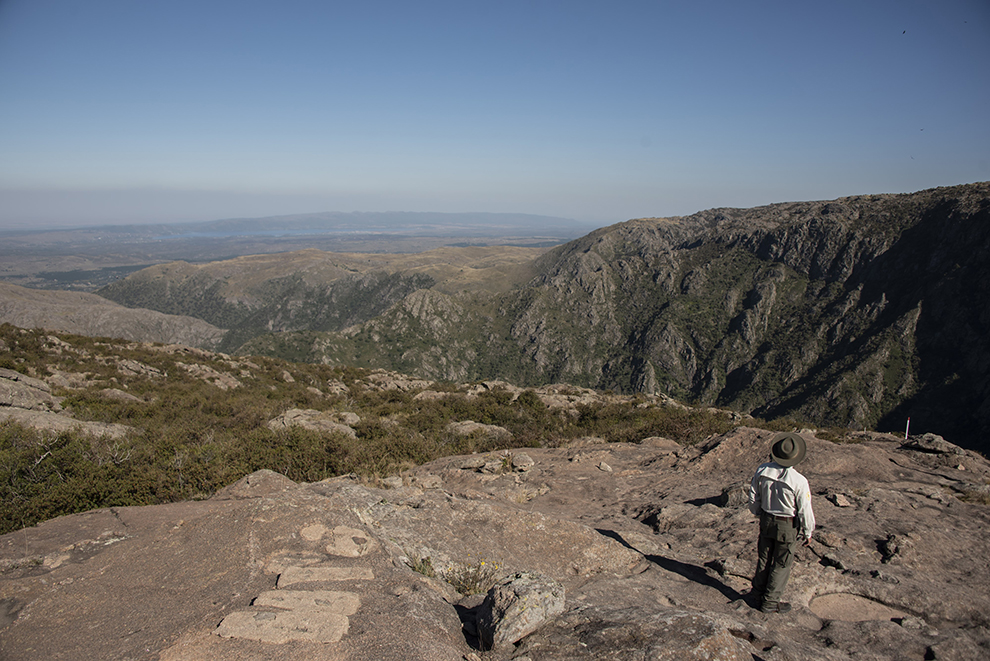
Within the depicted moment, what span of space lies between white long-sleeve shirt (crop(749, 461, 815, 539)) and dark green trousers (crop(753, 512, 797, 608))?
116mm

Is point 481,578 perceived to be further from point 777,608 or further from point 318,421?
point 318,421

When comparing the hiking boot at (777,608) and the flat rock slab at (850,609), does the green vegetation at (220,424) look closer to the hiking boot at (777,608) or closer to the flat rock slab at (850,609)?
the hiking boot at (777,608)

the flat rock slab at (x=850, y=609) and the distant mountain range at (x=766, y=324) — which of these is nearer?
the flat rock slab at (x=850, y=609)

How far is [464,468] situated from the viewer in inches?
487

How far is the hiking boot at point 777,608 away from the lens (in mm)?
5867

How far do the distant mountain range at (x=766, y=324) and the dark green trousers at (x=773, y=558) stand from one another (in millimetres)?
94723

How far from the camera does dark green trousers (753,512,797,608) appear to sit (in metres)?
5.99

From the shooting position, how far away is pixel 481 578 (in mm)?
6113

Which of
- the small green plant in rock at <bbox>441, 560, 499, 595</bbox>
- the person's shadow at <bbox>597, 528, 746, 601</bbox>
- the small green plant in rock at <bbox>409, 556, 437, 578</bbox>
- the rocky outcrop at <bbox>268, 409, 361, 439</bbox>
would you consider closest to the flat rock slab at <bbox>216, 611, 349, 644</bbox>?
the small green plant in rock at <bbox>409, 556, 437, 578</bbox>

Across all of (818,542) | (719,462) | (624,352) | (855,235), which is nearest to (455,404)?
(719,462)

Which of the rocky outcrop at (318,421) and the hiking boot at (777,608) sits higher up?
the hiking boot at (777,608)

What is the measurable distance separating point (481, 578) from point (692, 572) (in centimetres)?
339

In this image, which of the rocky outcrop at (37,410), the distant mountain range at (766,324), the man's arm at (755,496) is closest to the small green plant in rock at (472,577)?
the man's arm at (755,496)

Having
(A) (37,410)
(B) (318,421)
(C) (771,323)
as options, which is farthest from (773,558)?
(C) (771,323)
